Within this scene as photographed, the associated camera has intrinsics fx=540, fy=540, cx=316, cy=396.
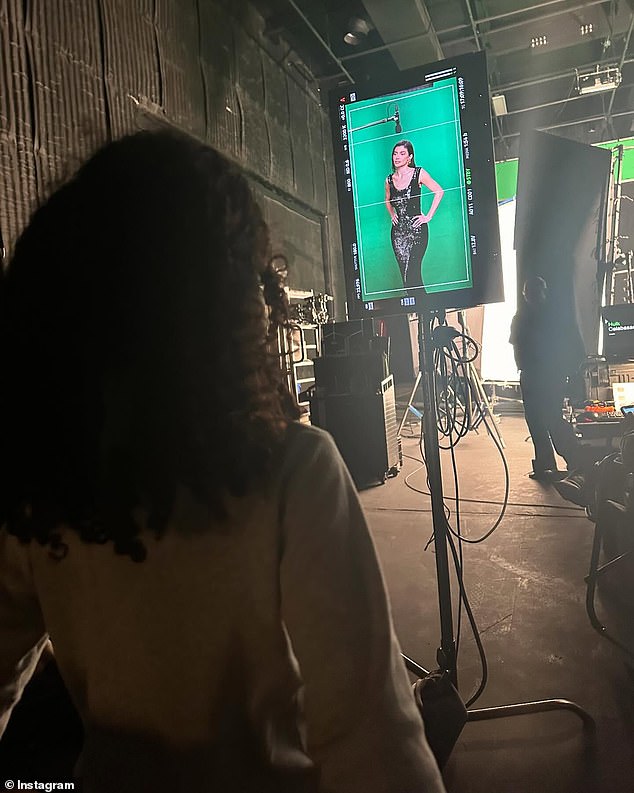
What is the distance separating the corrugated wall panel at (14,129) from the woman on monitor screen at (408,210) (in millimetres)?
1919

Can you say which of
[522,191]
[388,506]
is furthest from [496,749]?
[522,191]

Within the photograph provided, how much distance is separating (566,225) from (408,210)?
3.47 meters

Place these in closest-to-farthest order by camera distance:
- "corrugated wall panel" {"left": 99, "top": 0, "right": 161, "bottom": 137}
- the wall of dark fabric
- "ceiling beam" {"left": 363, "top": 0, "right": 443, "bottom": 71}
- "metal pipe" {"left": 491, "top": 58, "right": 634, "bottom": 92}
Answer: "corrugated wall panel" {"left": 99, "top": 0, "right": 161, "bottom": 137} → the wall of dark fabric → "ceiling beam" {"left": 363, "top": 0, "right": 443, "bottom": 71} → "metal pipe" {"left": 491, "top": 58, "right": 634, "bottom": 92}

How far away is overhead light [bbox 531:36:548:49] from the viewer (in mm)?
5793

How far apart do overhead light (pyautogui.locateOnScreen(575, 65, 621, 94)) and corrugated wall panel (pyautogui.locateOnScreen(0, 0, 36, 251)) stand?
19.4 feet

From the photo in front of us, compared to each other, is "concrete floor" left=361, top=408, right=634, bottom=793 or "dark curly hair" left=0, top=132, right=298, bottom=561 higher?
"dark curly hair" left=0, top=132, right=298, bottom=561

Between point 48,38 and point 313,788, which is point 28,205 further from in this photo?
point 313,788

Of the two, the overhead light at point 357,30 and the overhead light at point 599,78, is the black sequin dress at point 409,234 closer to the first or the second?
the overhead light at point 357,30

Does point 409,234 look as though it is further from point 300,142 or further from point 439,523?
point 300,142

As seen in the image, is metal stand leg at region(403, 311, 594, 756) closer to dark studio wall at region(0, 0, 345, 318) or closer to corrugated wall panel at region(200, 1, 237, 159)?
dark studio wall at region(0, 0, 345, 318)

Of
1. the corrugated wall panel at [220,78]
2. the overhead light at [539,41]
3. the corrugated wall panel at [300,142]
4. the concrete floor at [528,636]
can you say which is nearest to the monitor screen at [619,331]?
the concrete floor at [528,636]

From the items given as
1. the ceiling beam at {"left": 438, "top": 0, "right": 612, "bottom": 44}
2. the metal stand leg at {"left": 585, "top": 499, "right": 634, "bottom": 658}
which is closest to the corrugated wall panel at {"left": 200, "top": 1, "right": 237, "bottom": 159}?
the ceiling beam at {"left": 438, "top": 0, "right": 612, "bottom": 44}

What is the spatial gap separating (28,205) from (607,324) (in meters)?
3.76

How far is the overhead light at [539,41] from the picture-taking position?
579 centimetres
